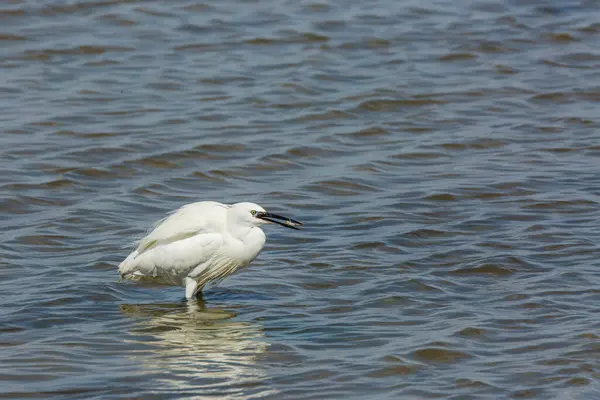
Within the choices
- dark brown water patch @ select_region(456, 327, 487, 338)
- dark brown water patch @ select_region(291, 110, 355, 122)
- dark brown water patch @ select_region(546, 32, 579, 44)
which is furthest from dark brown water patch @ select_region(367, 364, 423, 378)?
dark brown water patch @ select_region(546, 32, 579, 44)

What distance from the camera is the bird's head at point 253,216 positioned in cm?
784

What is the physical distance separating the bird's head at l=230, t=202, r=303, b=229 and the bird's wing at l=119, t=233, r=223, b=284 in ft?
0.65

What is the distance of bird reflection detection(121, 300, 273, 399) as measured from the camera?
20.4 feet

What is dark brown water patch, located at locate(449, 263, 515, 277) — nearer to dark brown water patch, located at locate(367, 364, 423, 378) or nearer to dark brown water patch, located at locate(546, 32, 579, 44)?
dark brown water patch, located at locate(367, 364, 423, 378)

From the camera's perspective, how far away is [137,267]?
7832 millimetres

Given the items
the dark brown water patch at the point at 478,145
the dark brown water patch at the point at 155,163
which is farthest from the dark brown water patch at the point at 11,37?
the dark brown water patch at the point at 478,145

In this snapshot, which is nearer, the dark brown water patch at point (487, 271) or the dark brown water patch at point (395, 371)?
the dark brown water patch at point (395, 371)

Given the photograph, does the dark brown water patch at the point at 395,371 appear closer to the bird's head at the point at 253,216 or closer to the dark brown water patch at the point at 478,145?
the bird's head at the point at 253,216

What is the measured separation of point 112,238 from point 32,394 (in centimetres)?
309

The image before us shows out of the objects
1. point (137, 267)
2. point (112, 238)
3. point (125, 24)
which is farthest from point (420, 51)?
point (137, 267)

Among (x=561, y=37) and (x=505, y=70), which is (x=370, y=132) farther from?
(x=561, y=37)

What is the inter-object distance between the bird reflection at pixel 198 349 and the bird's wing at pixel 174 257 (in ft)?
0.83

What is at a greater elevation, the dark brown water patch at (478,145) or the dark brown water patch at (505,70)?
the dark brown water patch at (505,70)

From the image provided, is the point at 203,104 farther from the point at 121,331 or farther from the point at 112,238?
the point at 121,331
